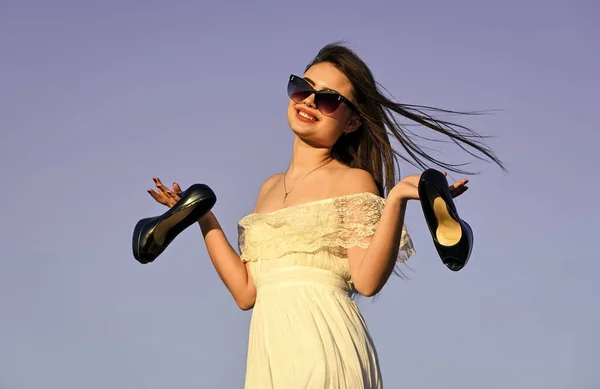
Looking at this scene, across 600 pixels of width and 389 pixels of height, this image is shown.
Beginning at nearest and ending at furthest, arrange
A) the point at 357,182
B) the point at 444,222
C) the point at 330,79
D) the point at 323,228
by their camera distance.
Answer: the point at 444,222
the point at 323,228
the point at 357,182
the point at 330,79

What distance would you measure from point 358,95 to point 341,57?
235 mm

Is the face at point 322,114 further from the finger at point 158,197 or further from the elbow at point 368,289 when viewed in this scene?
the elbow at point 368,289

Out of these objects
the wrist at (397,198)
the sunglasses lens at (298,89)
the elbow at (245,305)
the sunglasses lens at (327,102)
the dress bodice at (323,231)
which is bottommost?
the elbow at (245,305)

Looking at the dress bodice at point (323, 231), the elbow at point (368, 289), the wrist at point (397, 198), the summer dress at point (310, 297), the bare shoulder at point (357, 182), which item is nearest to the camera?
the wrist at point (397, 198)

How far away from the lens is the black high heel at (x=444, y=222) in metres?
4.80

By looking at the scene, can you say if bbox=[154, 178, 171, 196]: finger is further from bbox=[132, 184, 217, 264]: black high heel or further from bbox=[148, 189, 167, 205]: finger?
bbox=[132, 184, 217, 264]: black high heel

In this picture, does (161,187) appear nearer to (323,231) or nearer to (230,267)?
(230,267)

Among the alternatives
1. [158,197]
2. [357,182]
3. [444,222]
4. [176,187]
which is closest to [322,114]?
[357,182]

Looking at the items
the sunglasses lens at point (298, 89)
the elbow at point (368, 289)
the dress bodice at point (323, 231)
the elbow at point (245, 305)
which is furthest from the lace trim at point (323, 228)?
the sunglasses lens at point (298, 89)

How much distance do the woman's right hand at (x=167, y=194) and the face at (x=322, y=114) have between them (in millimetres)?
713

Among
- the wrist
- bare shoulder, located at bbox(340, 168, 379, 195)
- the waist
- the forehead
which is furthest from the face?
the wrist

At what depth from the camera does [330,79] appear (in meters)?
6.01

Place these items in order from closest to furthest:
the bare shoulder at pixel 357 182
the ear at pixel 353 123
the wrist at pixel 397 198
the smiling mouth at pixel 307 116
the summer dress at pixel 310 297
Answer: the wrist at pixel 397 198 → the summer dress at pixel 310 297 → the bare shoulder at pixel 357 182 → the smiling mouth at pixel 307 116 → the ear at pixel 353 123

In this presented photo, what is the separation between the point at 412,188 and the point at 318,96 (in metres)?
1.12
